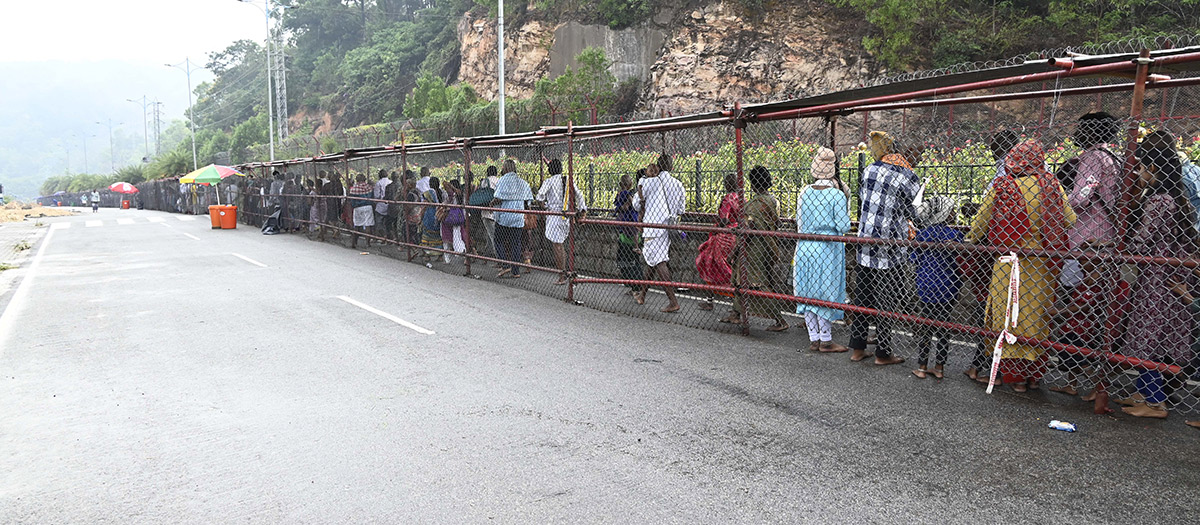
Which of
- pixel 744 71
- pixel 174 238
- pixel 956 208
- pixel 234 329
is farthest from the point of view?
pixel 744 71

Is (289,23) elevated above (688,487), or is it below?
above

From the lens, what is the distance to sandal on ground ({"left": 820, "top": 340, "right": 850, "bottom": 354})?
686 cm

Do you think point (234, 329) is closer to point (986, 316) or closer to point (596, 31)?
point (986, 316)

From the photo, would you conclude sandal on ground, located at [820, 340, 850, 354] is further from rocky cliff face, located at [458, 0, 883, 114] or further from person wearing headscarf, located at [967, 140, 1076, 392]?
rocky cliff face, located at [458, 0, 883, 114]

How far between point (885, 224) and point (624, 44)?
37313 mm

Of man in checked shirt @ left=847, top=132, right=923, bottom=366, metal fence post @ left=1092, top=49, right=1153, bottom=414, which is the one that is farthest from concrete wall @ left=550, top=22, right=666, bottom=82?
metal fence post @ left=1092, top=49, right=1153, bottom=414

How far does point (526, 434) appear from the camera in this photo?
479 cm

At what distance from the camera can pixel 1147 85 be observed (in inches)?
197

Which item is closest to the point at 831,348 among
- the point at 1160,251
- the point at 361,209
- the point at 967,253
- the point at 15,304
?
the point at 967,253

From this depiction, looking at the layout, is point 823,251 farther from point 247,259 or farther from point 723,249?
point 247,259

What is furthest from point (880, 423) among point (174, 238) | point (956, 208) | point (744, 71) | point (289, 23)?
point (289, 23)

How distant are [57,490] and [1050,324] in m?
6.07

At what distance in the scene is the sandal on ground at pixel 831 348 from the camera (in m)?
6.86

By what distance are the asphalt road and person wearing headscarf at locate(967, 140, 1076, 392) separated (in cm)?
31
